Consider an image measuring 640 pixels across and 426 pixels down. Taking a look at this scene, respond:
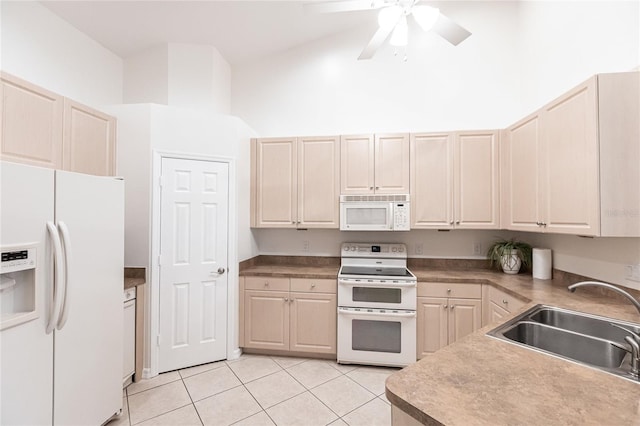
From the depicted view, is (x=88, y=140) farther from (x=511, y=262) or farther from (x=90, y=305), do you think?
(x=511, y=262)

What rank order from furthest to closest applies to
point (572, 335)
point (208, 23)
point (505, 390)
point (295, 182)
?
point (295, 182), point (208, 23), point (572, 335), point (505, 390)

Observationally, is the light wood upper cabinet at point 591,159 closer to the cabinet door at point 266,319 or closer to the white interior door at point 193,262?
the cabinet door at point 266,319

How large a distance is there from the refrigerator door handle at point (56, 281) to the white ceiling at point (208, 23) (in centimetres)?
219

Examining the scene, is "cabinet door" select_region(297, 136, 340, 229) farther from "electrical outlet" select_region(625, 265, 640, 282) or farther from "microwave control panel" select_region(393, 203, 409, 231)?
"electrical outlet" select_region(625, 265, 640, 282)

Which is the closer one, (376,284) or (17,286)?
(17,286)

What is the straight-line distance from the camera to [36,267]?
137 centimetres

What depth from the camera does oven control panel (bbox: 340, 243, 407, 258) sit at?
9.96 feet

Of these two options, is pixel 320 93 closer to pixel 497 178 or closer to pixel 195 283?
pixel 497 178

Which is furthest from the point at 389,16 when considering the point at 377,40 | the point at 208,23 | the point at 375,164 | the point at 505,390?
the point at 505,390

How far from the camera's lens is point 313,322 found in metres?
2.73

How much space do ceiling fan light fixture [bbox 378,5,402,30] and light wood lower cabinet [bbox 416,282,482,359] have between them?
2.20m

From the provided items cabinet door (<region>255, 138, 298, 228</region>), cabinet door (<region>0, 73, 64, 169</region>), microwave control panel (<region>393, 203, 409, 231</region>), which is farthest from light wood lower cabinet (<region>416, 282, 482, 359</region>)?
cabinet door (<region>0, 73, 64, 169</region>)

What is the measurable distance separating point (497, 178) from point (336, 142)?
67.5 inches

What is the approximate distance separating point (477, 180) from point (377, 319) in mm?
1759
